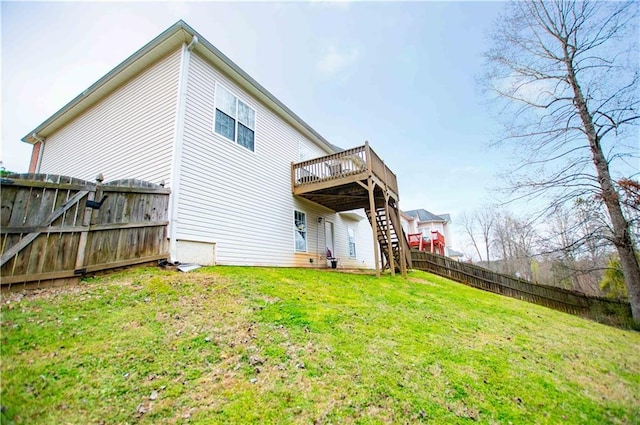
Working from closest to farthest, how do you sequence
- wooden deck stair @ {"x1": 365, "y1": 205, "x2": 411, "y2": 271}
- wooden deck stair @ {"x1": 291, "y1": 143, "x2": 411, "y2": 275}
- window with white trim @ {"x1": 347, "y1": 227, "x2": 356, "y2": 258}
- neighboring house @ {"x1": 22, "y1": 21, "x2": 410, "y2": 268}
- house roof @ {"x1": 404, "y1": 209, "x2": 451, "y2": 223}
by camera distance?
1. neighboring house @ {"x1": 22, "y1": 21, "x2": 410, "y2": 268}
2. wooden deck stair @ {"x1": 291, "y1": 143, "x2": 411, "y2": 275}
3. wooden deck stair @ {"x1": 365, "y1": 205, "x2": 411, "y2": 271}
4. window with white trim @ {"x1": 347, "y1": 227, "x2": 356, "y2": 258}
5. house roof @ {"x1": 404, "y1": 209, "x2": 451, "y2": 223}

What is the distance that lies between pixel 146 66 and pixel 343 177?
7251 millimetres

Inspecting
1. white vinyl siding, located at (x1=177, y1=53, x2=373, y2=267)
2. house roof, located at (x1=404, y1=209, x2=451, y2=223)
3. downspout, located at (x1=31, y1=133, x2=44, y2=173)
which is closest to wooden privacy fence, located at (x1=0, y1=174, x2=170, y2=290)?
white vinyl siding, located at (x1=177, y1=53, x2=373, y2=267)

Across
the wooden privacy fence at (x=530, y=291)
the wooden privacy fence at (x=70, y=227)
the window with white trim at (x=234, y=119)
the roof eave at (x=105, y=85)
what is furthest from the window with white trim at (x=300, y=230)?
the wooden privacy fence at (x=530, y=291)

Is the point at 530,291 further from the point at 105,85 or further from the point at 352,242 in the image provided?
the point at 105,85

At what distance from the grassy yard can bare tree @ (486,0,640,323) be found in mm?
6336

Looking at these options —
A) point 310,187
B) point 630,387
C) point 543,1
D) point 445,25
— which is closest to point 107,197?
point 310,187

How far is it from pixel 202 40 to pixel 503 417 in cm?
981

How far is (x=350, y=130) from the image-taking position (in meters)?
21.5

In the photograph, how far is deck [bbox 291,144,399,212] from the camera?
391 inches

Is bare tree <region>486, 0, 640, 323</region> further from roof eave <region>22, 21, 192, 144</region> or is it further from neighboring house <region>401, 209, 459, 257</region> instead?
neighboring house <region>401, 209, 459, 257</region>

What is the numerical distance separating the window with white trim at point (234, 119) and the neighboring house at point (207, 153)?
4 cm

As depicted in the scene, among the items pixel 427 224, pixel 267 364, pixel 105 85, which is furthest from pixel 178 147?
pixel 427 224

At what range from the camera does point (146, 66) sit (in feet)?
27.6

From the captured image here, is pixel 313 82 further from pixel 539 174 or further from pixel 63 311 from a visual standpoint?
pixel 63 311
